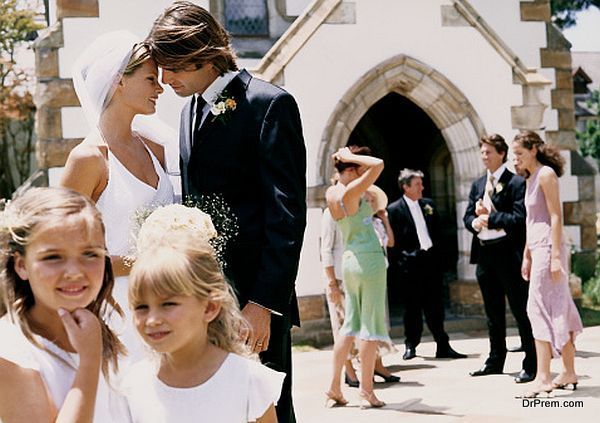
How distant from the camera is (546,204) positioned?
730cm

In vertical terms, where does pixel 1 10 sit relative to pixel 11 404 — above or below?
above

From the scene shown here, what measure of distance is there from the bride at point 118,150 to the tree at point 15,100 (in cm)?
1738

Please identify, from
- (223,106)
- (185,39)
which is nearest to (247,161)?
(223,106)

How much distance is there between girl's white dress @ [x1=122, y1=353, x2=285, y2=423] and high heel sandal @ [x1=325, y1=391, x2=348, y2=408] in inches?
177

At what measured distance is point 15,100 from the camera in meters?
20.8

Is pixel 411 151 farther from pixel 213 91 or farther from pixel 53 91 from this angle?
pixel 213 91

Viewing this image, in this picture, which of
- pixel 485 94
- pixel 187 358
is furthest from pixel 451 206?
pixel 187 358

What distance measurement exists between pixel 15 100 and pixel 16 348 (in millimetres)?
19255

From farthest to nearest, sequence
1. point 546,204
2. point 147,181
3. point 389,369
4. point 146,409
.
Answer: point 389,369
point 546,204
point 147,181
point 146,409

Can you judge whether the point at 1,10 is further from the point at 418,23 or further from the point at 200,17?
the point at 200,17

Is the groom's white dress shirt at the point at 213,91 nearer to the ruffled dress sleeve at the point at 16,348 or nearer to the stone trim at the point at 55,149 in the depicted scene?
the ruffled dress sleeve at the point at 16,348

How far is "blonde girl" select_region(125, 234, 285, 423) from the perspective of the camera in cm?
267

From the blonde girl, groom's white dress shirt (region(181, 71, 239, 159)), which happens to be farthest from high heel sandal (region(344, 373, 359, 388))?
the blonde girl

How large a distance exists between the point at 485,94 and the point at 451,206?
3.64m
